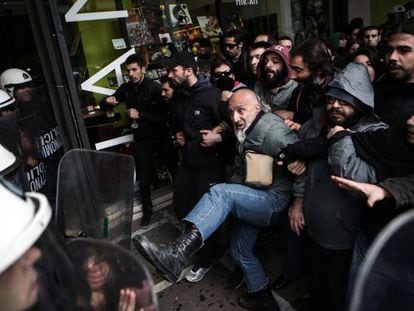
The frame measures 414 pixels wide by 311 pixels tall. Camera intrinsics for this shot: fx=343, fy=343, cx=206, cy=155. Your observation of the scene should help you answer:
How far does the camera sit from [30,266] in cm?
90

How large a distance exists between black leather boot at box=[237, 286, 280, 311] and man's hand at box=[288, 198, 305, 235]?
62cm

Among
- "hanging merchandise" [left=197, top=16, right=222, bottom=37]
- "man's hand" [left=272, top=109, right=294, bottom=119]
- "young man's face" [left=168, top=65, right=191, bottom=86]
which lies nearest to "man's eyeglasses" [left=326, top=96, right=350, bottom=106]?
"man's hand" [left=272, top=109, right=294, bottom=119]

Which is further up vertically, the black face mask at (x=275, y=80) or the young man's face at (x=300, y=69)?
the young man's face at (x=300, y=69)

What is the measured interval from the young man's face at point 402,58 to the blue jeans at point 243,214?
3.57 feet

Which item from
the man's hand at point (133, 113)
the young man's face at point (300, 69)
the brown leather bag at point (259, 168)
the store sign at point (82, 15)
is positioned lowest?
the brown leather bag at point (259, 168)

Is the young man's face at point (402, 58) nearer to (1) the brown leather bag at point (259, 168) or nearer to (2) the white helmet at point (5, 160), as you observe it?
(1) the brown leather bag at point (259, 168)

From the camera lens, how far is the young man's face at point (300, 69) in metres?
2.53

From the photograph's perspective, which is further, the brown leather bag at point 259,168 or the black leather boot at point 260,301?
the black leather boot at point 260,301

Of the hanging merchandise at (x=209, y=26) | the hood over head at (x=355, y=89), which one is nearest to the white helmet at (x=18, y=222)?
the hood over head at (x=355, y=89)

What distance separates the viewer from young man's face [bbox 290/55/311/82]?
2526 millimetres

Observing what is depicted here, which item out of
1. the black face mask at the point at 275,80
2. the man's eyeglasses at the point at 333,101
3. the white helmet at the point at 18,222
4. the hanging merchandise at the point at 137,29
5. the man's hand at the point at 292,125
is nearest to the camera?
the white helmet at the point at 18,222

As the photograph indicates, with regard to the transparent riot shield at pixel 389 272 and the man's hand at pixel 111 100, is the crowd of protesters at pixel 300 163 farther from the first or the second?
the man's hand at pixel 111 100

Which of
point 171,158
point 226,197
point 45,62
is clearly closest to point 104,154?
point 226,197

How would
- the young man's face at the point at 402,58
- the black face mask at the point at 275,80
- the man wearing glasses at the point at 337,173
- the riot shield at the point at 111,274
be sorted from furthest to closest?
1. the black face mask at the point at 275,80
2. the young man's face at the point at 402,58
3. the man wearing glasses at the point at 337,173
4. the riot shield at the point at 111,274
